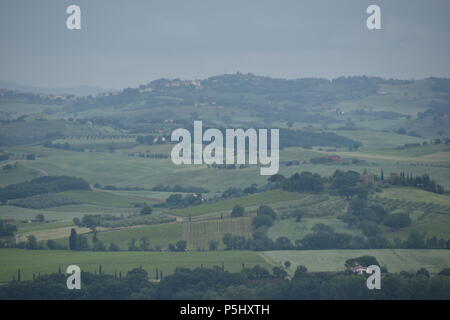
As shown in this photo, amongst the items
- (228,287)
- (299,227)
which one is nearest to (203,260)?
(228,287)

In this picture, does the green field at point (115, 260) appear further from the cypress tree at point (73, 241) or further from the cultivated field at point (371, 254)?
the cultivated field at point (371, 254)

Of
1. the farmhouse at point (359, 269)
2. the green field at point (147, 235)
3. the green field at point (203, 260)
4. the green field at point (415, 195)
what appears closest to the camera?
the farmhouse at point (359, 269)

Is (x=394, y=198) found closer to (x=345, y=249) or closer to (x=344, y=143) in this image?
(x=345, y=249)

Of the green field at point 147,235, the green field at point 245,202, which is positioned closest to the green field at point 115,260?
the green field at point 147,235

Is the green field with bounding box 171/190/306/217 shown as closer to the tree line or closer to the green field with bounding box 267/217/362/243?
the green field with bounding box 267/217/362/243

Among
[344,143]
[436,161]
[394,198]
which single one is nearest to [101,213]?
[394,198]

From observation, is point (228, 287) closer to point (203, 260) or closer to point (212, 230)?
point (203, 260)

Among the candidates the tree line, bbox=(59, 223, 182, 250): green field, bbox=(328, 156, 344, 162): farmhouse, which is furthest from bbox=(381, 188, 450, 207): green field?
bbox=(328, 156, 344, 162): farmhouse

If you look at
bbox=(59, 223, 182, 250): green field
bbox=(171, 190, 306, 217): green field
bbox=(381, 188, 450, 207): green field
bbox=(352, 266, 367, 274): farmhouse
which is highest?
bbox=(381, 188, 450, 207): green field
